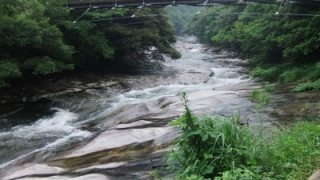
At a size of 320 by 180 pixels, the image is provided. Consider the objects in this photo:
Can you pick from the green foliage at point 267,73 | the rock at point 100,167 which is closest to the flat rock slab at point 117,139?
the rock at point 100,167

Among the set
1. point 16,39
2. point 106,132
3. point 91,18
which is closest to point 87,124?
point 106,132

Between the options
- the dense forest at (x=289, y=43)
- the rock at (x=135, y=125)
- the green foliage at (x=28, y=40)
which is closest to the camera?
the rock at (x=135, y=125)

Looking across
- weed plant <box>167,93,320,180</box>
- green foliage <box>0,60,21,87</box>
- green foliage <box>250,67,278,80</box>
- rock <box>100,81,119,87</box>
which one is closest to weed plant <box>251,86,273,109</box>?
weed plant <box>167,93,320,180</box>

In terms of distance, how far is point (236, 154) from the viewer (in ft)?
10.9

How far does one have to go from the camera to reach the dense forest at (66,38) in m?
10.2

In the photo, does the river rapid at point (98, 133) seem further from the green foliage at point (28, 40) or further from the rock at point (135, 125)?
the green foliage at point (28, 40)

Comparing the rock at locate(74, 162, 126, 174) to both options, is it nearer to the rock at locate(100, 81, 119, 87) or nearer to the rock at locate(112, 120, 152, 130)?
the rock at locate(112, 120, 152, 130)

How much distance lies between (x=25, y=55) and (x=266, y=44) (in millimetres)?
12562

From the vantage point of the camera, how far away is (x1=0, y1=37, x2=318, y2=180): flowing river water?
494 centimetres

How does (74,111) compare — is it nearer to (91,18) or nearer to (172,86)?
(172,86)

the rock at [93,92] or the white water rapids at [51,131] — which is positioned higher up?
the rock at [93,92]

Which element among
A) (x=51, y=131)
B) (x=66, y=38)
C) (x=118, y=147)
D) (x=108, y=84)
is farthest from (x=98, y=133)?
(x=66, y=38)

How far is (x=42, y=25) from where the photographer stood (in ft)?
36.2

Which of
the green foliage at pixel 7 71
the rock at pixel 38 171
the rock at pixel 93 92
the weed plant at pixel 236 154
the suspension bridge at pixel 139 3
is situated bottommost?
the rock at pixel 93 92
